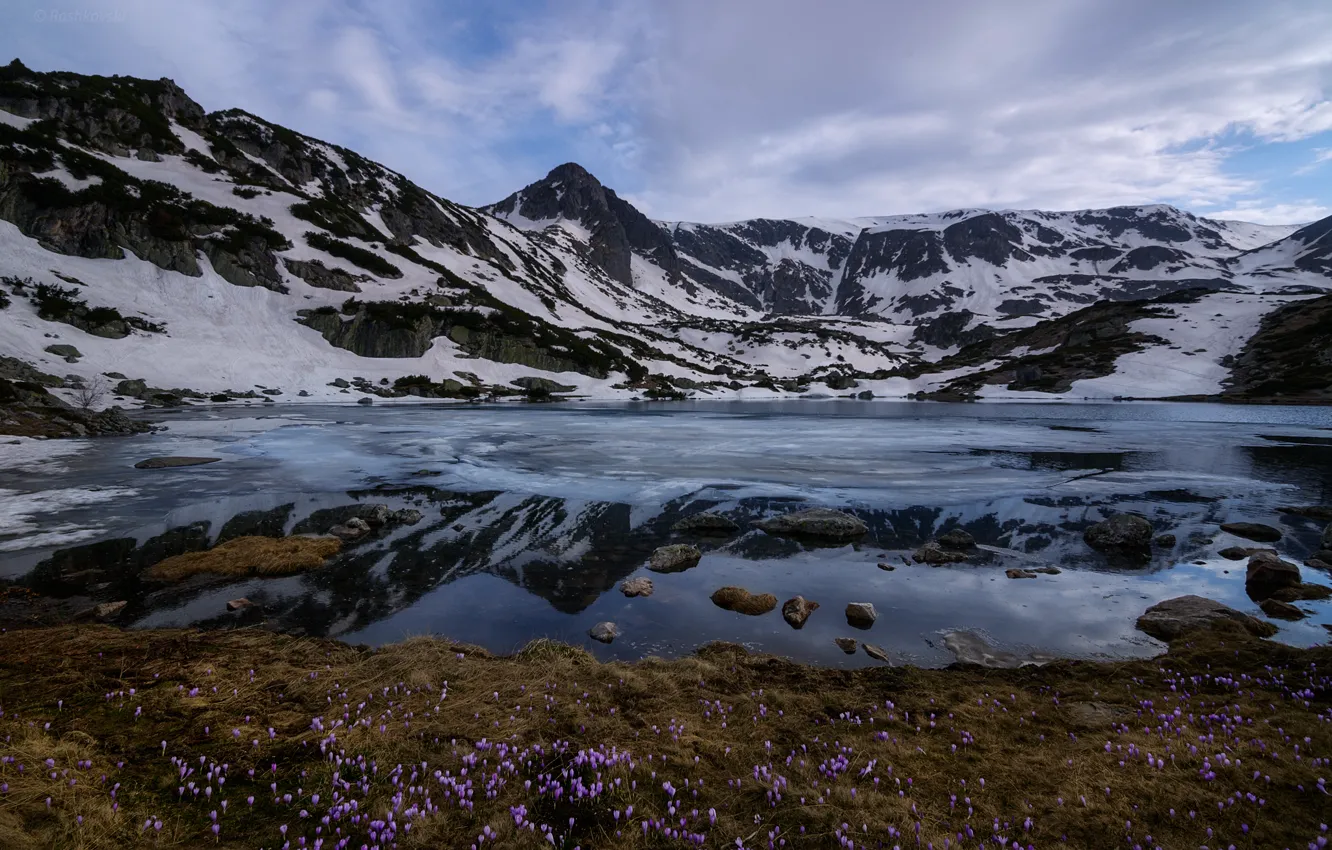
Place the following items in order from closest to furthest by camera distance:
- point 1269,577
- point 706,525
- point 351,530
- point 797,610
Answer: point 797,610, point 1269,577, point 351,530, point 706,525

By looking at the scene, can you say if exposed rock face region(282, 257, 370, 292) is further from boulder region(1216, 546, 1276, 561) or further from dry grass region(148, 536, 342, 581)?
boulder region(1216, 546, 1276, 561)

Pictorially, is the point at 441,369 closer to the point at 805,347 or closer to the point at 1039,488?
the point at 1039,488

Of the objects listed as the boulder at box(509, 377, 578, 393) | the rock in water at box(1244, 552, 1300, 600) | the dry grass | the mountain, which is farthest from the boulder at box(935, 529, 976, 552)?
the boulder at box(509, 377, 578, 393)

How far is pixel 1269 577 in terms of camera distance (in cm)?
1172

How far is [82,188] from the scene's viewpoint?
261ft

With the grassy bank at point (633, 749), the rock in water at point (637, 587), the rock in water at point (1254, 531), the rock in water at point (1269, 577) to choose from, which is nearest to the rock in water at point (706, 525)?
the rock in water at point (637, 587)

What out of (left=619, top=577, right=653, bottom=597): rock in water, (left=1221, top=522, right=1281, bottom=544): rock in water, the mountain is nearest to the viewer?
(left=619, top=577, right=653, bottom=597): rock in water

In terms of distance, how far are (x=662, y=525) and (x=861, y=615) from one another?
7759mm

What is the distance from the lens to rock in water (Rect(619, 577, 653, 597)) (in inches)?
464

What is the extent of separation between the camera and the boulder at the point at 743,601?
1100 centimetres

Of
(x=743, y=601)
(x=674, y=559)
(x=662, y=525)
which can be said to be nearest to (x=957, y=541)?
(x=743, y=601)

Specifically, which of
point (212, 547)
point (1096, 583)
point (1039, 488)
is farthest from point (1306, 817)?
point (1039, 488)

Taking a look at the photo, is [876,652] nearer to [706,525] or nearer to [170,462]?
[706,525]

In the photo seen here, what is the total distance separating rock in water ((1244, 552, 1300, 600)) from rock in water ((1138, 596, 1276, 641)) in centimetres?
201
